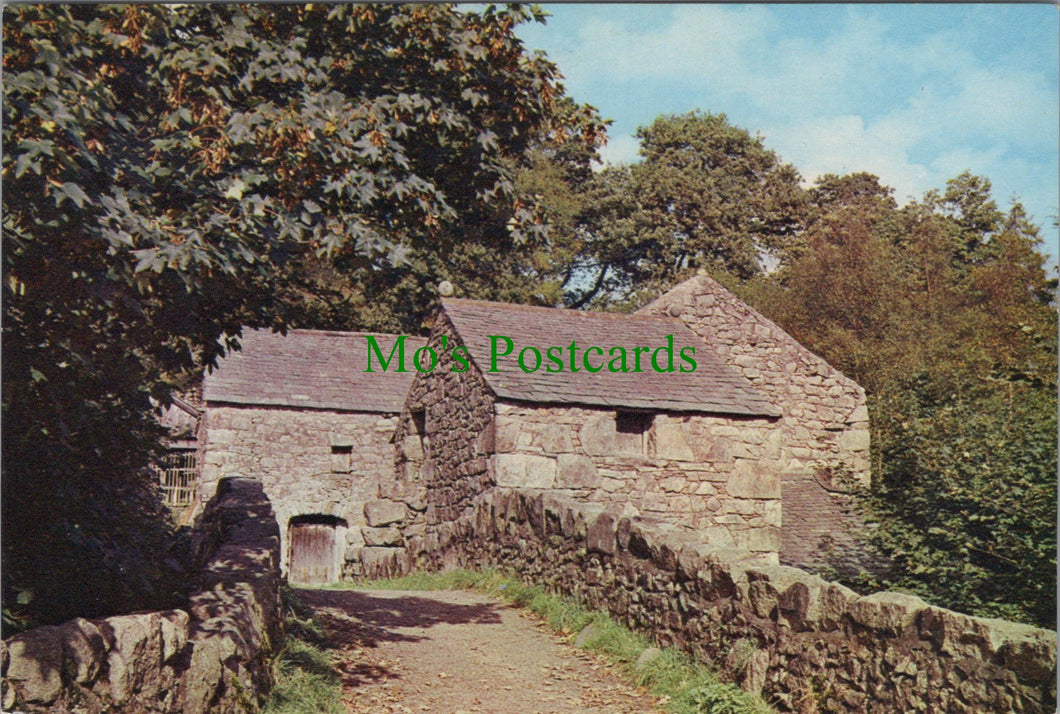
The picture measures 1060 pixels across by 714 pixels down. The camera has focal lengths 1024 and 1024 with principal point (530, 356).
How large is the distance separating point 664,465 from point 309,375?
10.5 m

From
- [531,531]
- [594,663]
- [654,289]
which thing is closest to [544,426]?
[531,531]

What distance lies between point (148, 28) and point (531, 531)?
6753 mm

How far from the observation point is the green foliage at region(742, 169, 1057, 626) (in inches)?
333

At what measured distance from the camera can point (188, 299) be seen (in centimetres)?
566

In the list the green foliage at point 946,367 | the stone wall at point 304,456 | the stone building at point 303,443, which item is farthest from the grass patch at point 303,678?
the stone wall at point 304,456

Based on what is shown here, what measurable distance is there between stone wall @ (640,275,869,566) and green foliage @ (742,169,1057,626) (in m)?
0.63

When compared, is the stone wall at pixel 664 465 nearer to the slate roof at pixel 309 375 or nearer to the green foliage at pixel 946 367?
the green foliage at pixel 946 367

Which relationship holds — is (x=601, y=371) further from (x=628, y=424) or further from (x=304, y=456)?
(x=304, y=456)

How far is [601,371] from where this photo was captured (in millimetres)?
15141

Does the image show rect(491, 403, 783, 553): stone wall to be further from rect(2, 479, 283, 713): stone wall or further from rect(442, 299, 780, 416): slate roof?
rect(2, 479, 283, 713): stone wall

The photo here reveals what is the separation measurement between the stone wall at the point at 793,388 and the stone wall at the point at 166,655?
38.3ft

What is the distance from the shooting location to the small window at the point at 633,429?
14172 millimetres

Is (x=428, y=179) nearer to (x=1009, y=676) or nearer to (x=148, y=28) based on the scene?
(x=148, y=28)

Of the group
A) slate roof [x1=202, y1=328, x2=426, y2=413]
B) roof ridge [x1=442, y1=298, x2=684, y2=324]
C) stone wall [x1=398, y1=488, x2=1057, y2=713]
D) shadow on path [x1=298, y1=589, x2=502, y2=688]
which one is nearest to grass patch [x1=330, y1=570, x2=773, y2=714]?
stone wall [x1=398, y1=488, x2=1057, y2=713]
